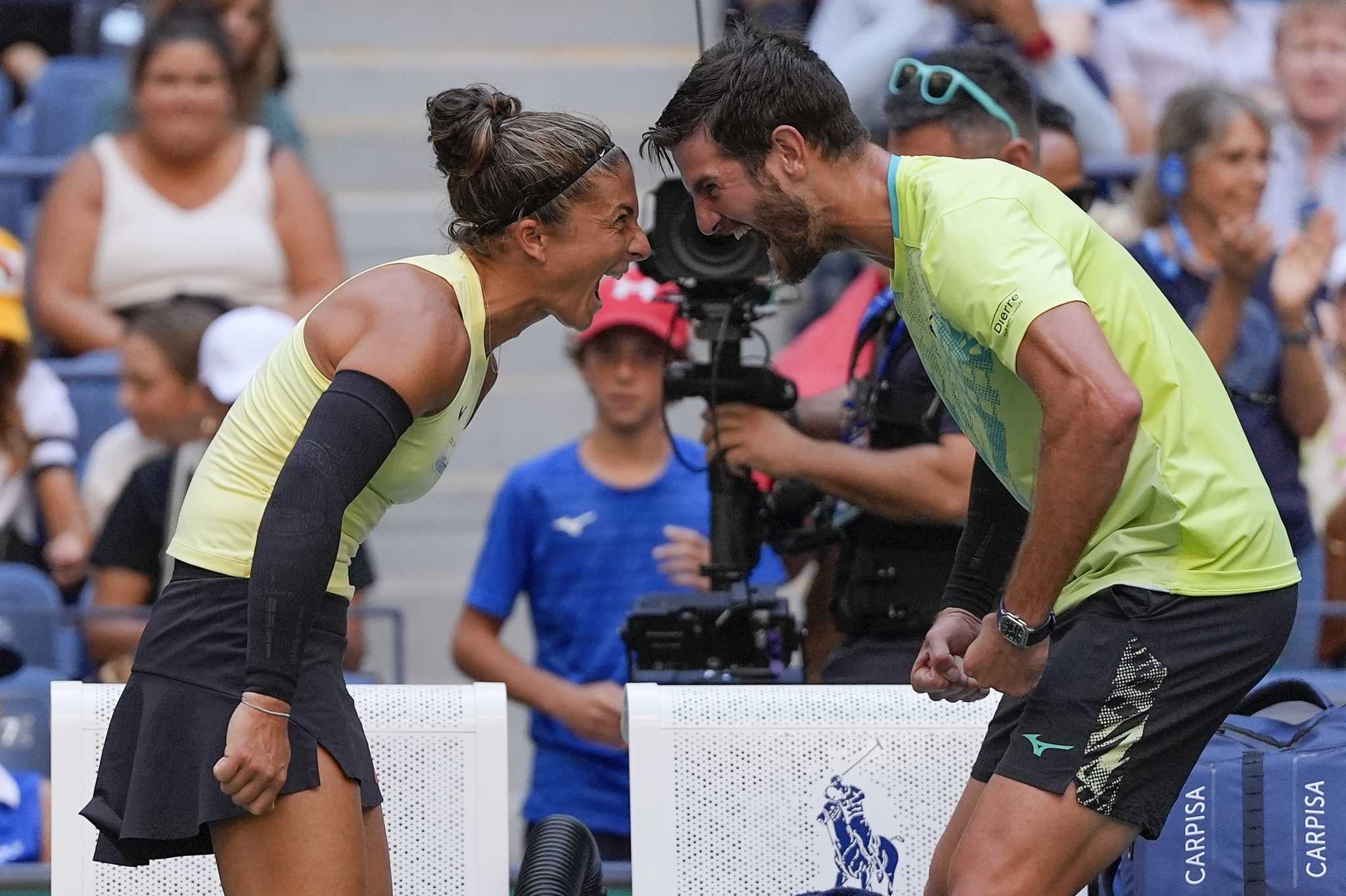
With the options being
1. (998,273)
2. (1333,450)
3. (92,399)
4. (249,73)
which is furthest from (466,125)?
(1333,450)

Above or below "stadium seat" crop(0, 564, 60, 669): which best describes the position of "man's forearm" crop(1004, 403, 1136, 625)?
above

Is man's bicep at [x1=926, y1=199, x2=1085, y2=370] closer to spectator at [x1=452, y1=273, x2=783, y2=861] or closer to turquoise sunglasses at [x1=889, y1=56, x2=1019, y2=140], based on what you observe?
turquoise sunglasses at [x1=889, y1=56, x2=1019, y2=140]

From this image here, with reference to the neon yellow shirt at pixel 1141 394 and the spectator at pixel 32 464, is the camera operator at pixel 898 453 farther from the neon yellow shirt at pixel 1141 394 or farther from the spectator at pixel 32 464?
the spectator at pixel 32 464

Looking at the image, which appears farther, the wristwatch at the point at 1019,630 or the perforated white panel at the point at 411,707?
the perforated white panel at the point at 411,707

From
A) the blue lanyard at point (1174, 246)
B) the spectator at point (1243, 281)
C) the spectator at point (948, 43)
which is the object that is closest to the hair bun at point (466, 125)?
the spectator at point (1243, 281)

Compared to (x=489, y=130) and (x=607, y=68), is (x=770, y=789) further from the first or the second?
(x=607, y=68)

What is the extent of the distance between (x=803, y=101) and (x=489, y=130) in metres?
0.42

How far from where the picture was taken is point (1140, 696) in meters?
2.47

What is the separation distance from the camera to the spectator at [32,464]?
4.71 meters

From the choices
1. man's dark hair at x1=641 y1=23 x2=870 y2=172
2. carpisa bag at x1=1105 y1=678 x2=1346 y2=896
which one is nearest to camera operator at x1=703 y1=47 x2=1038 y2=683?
carpisa bag at x1=1105 y1=678 x2=1346 y2=896

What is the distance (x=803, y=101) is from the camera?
2.54m

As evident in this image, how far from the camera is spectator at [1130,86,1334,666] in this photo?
14.0 feet

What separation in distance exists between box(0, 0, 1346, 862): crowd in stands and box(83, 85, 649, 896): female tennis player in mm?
974

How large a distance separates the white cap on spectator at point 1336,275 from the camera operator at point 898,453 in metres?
1.97
